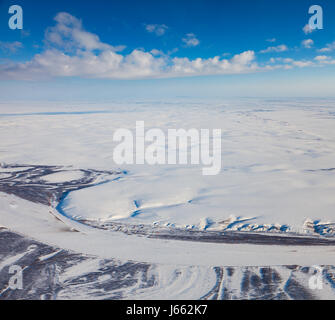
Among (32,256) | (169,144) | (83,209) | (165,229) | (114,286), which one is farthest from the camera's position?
(169,144)

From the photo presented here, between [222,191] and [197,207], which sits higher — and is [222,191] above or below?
above

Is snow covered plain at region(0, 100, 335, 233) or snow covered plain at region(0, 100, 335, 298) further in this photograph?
snow covered plain at region(0, 100, 335, 233)

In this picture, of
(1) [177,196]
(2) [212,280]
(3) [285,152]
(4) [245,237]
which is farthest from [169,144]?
(2) [212,280]

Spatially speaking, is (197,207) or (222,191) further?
(222,191)

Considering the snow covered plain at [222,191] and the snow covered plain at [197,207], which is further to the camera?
the snow covered plain at [222,191]

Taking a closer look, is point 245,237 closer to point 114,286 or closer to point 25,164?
point 114,286

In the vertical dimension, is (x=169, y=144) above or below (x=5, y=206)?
above

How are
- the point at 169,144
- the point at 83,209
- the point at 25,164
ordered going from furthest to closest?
the point at 169,144
the point at 25,164
the point at 83,209

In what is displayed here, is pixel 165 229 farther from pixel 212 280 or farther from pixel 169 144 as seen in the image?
pixel 169 144
